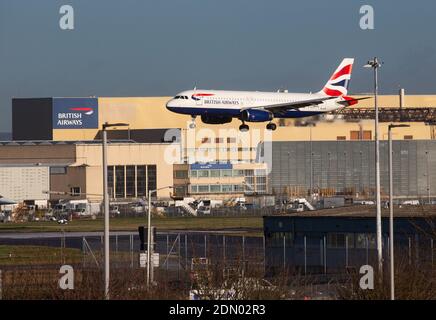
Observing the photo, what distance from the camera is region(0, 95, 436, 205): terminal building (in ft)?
490

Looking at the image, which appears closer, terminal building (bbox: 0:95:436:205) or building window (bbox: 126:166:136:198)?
terminal building (bbox: 0:95:436:205)

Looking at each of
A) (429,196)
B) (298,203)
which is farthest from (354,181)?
(298,203)

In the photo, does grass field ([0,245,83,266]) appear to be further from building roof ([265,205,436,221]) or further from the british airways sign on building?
the british airways sign on building

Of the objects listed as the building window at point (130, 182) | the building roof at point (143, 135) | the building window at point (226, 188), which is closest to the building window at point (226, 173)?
the building window at point (226, 188)

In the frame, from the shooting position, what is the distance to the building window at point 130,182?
150375 mm

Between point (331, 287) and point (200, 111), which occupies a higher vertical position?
point (200, 111)

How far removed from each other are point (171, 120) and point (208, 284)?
451 feet

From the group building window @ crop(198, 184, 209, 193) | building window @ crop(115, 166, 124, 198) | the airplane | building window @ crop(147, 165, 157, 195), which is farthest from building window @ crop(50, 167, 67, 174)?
the airplane

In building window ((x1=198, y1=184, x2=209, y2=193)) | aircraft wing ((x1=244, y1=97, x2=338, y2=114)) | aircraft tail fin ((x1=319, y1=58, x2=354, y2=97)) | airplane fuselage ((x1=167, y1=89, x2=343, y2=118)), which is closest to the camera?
airplane fuselage ((x1=167, y1=89, x2=343, y2=118))

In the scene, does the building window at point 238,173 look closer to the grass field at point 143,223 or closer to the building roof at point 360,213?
the grass field at point 143,223

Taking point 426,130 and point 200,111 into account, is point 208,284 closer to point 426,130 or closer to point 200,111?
point 200,111

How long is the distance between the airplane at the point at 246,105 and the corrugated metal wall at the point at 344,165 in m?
35.5

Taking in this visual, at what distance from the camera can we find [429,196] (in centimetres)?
15212

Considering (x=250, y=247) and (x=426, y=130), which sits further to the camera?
(x=426, y=130)
